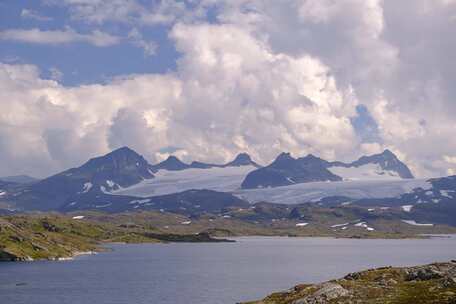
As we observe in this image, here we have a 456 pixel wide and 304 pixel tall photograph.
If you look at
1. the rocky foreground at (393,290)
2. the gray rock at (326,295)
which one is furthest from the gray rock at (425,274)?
the gray rock at (326,295)

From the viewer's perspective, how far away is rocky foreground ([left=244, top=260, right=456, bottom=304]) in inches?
3211

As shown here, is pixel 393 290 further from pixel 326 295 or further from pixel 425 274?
pixel 425 274

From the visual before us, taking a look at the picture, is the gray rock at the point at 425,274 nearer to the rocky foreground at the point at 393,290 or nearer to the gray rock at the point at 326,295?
the rocky foreground at the point at 393,290

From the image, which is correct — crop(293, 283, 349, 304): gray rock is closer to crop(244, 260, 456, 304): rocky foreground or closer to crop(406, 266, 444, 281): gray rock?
crop(244, 260, 456, 304): rocky foreground

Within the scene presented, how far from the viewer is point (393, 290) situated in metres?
89.4

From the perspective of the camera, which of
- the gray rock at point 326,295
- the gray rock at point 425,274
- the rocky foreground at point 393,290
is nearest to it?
the rocky foreground at point 393,290

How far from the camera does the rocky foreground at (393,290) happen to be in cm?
8156

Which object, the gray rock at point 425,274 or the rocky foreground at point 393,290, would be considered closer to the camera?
the rocky foreground at point 393,290

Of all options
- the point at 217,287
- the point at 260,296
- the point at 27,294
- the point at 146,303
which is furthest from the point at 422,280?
the point at 27,294

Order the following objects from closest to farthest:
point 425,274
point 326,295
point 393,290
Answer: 1. point 326,295
2. point 393,290
3. point 425,274

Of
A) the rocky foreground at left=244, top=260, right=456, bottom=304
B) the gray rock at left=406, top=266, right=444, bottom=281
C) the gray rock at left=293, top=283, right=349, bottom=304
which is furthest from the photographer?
the gray rock at left=406, top=266, right=444, bottom=281

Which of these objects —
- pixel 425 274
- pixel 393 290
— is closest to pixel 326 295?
pixel 393 290

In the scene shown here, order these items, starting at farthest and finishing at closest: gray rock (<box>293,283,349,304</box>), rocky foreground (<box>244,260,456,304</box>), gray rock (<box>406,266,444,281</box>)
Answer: gray rock (<box>406,266,444,281</box>) < gray rock (<box>293,283,349,304</box>) < rocky foreground (<box>244,260,456,304</box>)

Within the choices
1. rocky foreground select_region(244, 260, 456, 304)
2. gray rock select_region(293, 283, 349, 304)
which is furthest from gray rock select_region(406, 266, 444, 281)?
gray rock select_region(293, 283, 349, 304)
